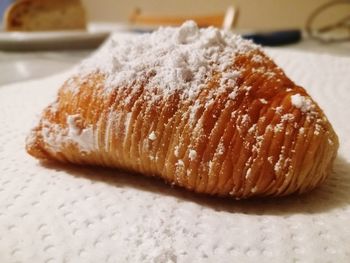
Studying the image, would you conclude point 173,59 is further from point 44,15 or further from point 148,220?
point 44,15

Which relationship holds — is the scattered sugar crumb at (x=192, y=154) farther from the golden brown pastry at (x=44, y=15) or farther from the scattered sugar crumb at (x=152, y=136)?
the golden brown pastry at (x=44, y=15)

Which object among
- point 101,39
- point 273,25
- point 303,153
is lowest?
point 273,25

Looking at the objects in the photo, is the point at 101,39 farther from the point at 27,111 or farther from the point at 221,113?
the point at 221,113

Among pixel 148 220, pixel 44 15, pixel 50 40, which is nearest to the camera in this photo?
pixel 148 220

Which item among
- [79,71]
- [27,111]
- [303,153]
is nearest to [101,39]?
[27,111]

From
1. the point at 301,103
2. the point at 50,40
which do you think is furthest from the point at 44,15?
the point at 301,103

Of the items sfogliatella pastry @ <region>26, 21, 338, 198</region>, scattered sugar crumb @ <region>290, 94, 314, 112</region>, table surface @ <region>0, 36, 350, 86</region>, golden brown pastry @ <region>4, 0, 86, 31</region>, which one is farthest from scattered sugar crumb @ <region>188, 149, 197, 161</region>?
golden brown pastry @ <region>4, 0, 86, 31</region>

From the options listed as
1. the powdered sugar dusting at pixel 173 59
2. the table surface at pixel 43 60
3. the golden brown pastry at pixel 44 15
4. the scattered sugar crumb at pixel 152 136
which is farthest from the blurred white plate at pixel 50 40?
the scattered sugar crumb at pixel 152 136
